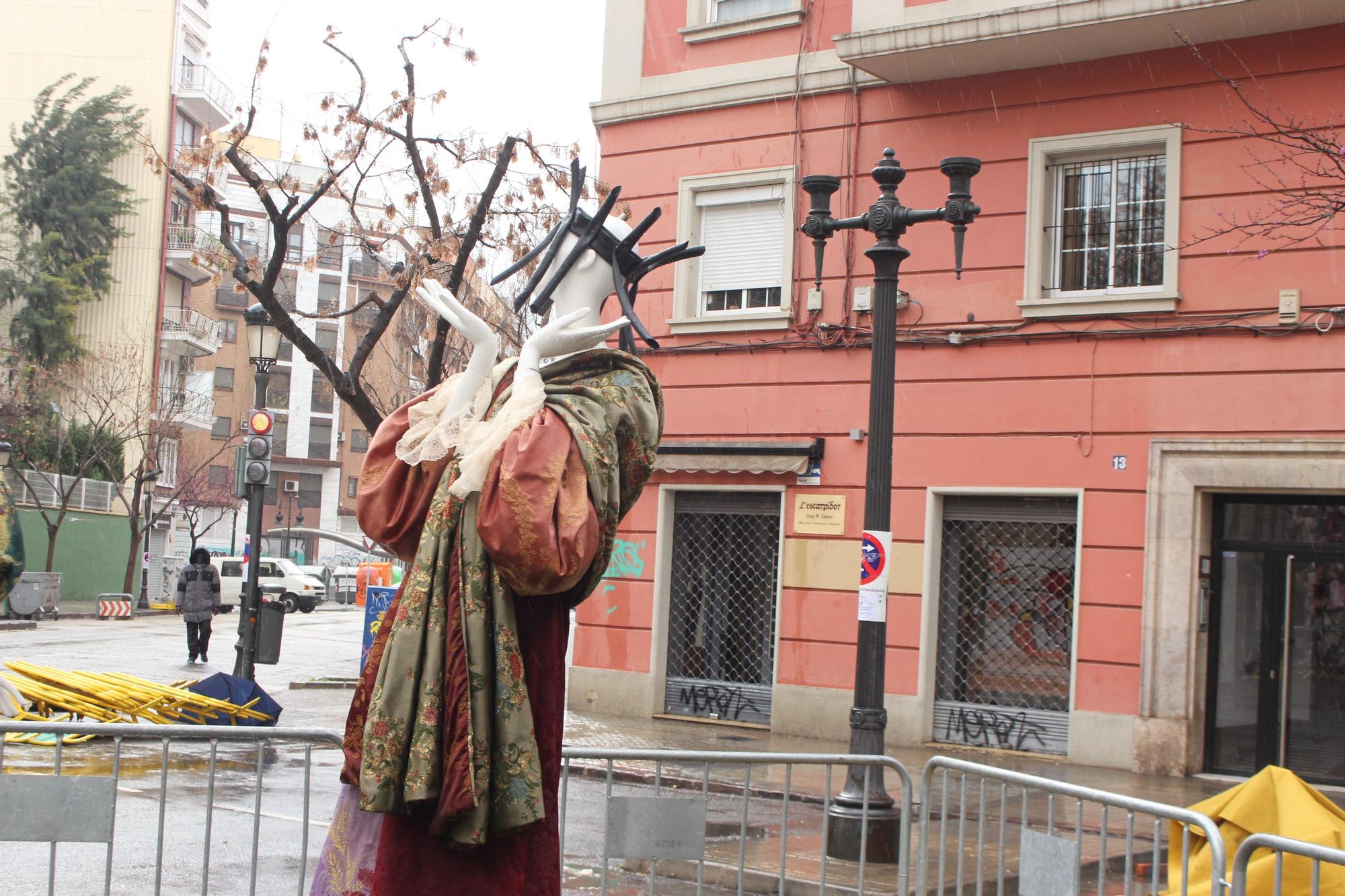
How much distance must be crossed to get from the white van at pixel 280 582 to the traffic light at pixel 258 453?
97.3ft

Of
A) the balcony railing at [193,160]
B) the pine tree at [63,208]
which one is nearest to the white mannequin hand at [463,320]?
the balcony railing at [193,160]

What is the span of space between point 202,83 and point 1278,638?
44886 millimetres

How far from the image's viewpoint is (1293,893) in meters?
3.86

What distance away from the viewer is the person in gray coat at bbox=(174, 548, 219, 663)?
22203 mm

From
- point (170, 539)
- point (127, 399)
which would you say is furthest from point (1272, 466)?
point (170, 539)

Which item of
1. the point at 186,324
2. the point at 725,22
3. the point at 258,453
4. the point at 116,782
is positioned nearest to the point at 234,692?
the point at 258,453

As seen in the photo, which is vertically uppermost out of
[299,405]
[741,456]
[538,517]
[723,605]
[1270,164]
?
[299,405]

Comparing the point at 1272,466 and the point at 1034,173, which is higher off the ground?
the point at 1034,173

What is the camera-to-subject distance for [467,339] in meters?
3.17

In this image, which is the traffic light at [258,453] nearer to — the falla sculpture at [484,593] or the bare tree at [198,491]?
the falla sculpture at [484,593]

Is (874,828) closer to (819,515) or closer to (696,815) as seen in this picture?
(696,815)

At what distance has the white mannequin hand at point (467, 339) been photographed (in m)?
3.11

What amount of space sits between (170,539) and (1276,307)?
51595 millimetres

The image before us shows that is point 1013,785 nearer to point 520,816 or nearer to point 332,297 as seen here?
point 520,816
